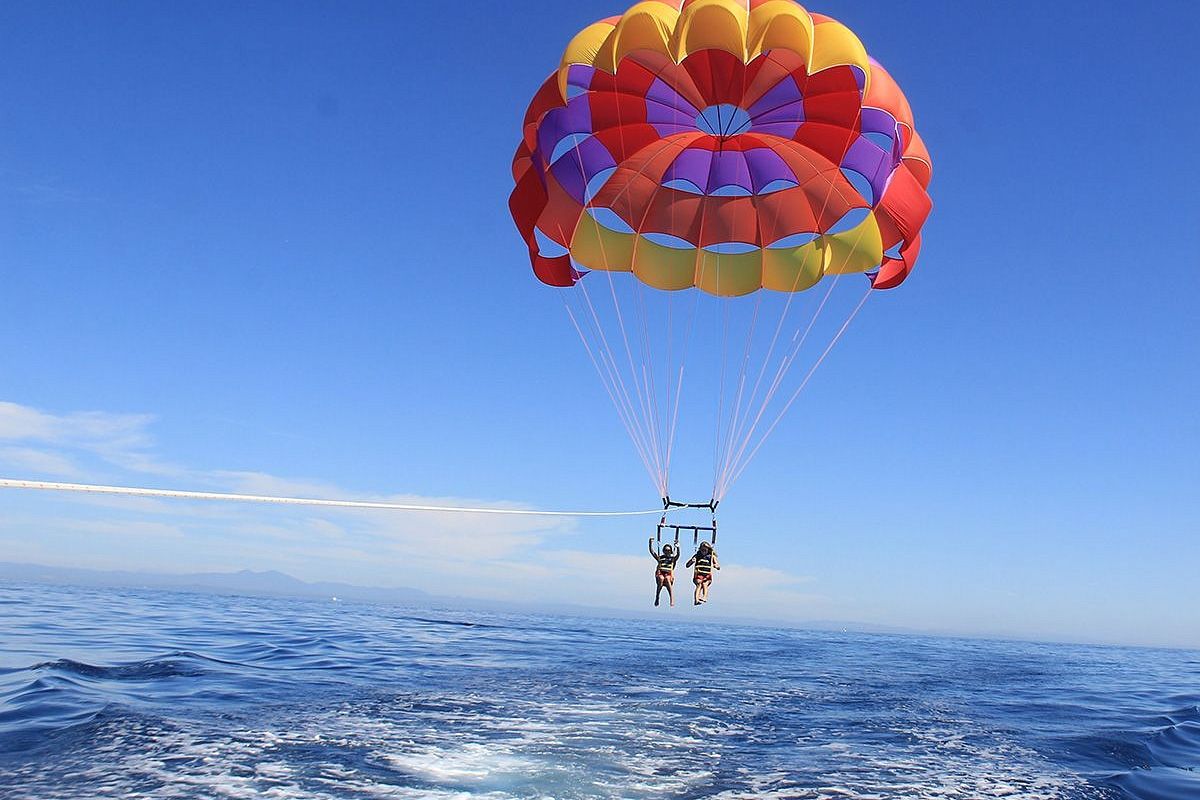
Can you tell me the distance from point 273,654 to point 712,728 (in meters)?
10.9

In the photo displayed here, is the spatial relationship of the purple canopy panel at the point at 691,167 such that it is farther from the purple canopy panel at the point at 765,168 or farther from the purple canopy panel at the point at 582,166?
the purple canopy panel at the point at 582,166

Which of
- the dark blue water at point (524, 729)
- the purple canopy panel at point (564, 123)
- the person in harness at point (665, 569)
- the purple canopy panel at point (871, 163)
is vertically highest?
the purple canopy panel at point (564, 123)

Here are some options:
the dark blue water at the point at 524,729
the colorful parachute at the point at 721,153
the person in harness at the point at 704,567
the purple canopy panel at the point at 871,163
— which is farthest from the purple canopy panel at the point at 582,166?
the dark blue water at the point at 524,729

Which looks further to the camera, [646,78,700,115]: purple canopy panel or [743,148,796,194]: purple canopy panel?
[743,148,796,194]: purple canopy panel

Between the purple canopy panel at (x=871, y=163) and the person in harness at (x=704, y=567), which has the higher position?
the purple canopy panel at (x=871, y=163)

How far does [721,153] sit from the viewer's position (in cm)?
1333

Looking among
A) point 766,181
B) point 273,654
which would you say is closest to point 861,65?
point 766,181

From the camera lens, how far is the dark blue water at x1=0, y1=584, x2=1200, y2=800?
7.89m

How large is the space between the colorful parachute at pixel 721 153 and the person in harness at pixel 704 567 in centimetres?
471

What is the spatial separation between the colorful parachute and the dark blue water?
7422mm

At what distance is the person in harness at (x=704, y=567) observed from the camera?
12125mm

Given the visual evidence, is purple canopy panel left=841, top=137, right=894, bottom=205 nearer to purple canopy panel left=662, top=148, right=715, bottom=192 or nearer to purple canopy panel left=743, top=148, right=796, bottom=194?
purple canopy panel left=743, top=148, right=796, bottom=194

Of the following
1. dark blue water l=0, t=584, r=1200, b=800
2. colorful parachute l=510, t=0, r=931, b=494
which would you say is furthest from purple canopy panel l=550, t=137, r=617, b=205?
dark blue water l=0, t=584, r=1200, b=800

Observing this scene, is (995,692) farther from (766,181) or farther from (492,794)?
(492,794)
